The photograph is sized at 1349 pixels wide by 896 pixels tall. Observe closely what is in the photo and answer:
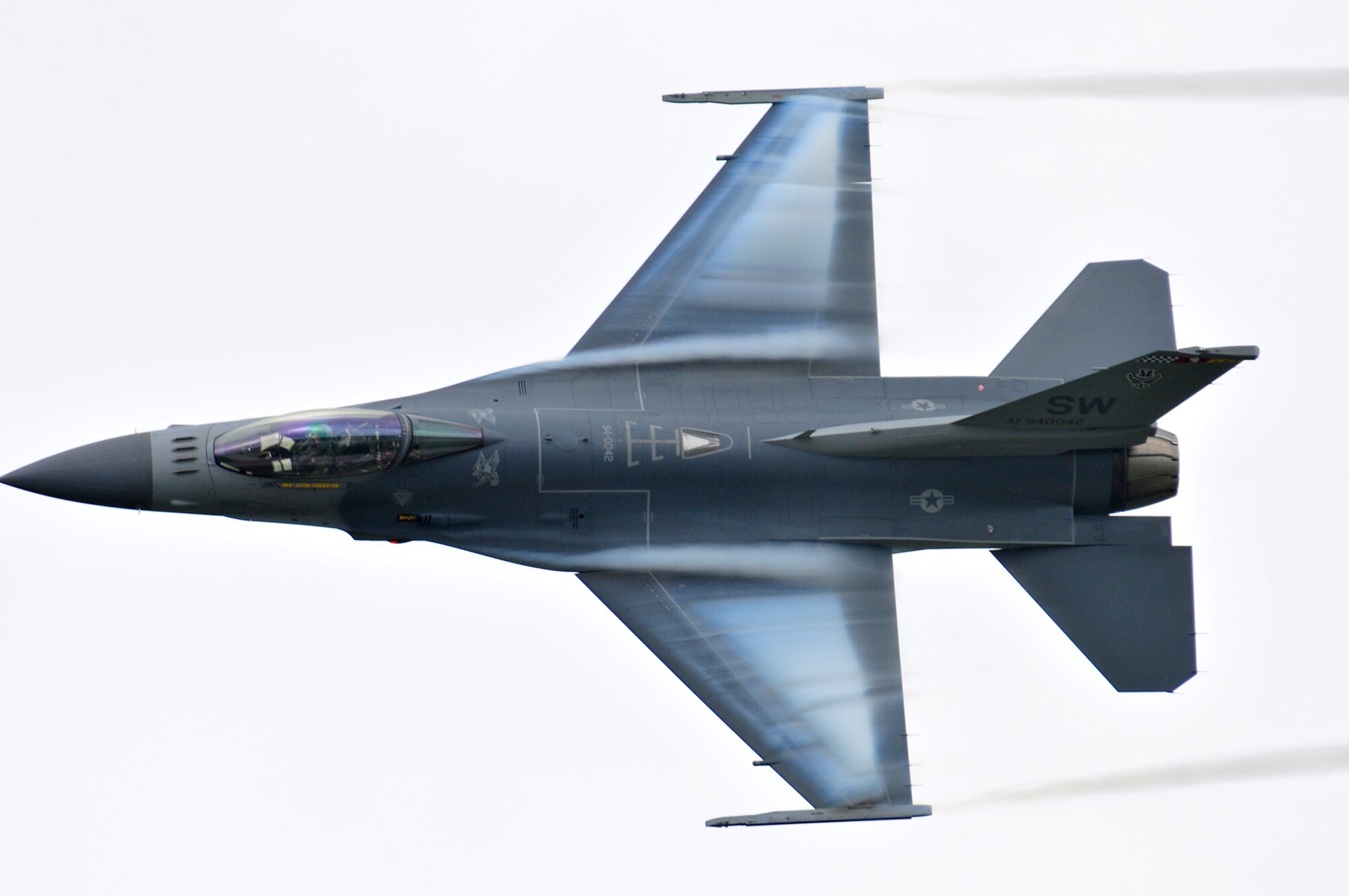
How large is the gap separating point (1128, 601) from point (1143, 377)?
7.02ft

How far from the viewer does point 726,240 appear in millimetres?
17625

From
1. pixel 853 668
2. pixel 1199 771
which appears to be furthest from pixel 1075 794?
pixel 853 668

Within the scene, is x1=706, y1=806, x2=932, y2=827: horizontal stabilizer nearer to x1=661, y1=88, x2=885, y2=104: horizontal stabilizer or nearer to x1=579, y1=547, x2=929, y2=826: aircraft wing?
x1=579, y1=547, x2=929, y2=826: aircraft wing

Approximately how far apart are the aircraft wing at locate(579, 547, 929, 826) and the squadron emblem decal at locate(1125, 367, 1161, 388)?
271cm

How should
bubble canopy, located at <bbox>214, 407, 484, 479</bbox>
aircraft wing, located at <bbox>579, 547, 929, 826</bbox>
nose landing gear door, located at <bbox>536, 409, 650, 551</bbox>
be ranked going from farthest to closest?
nose landing gear door, located at <bbox>536, 409, 650, 551</bbox>, aircraft wing, located at <bbox>579, 547, 929, 826</bbox>, bubble canopy, located at <bbox>214, 407, 484, 479</bbox>

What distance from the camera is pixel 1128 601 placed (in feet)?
55.4

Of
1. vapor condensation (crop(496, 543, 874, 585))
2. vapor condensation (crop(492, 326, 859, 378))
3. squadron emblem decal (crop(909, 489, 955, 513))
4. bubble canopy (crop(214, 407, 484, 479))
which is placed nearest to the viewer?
bubble canopy (crop(214, 407, 484, 479))

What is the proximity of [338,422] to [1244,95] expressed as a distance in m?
9.38

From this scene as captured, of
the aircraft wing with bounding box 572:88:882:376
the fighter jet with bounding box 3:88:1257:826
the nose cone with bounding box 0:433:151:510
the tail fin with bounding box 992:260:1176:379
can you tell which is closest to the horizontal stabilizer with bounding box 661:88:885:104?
the aircraft wing with bounding box 572:88:882:376

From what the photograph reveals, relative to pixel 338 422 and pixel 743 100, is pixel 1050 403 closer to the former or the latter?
pixel 743 100

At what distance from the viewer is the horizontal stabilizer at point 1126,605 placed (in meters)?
16.8

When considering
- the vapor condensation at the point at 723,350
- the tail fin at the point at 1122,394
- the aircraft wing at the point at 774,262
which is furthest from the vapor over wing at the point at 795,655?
the aircraft wing at the point at 774,262

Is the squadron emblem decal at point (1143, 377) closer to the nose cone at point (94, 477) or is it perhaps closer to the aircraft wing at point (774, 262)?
the aircraft wing at point (774, 262)

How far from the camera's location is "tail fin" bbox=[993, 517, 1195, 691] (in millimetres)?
16797
